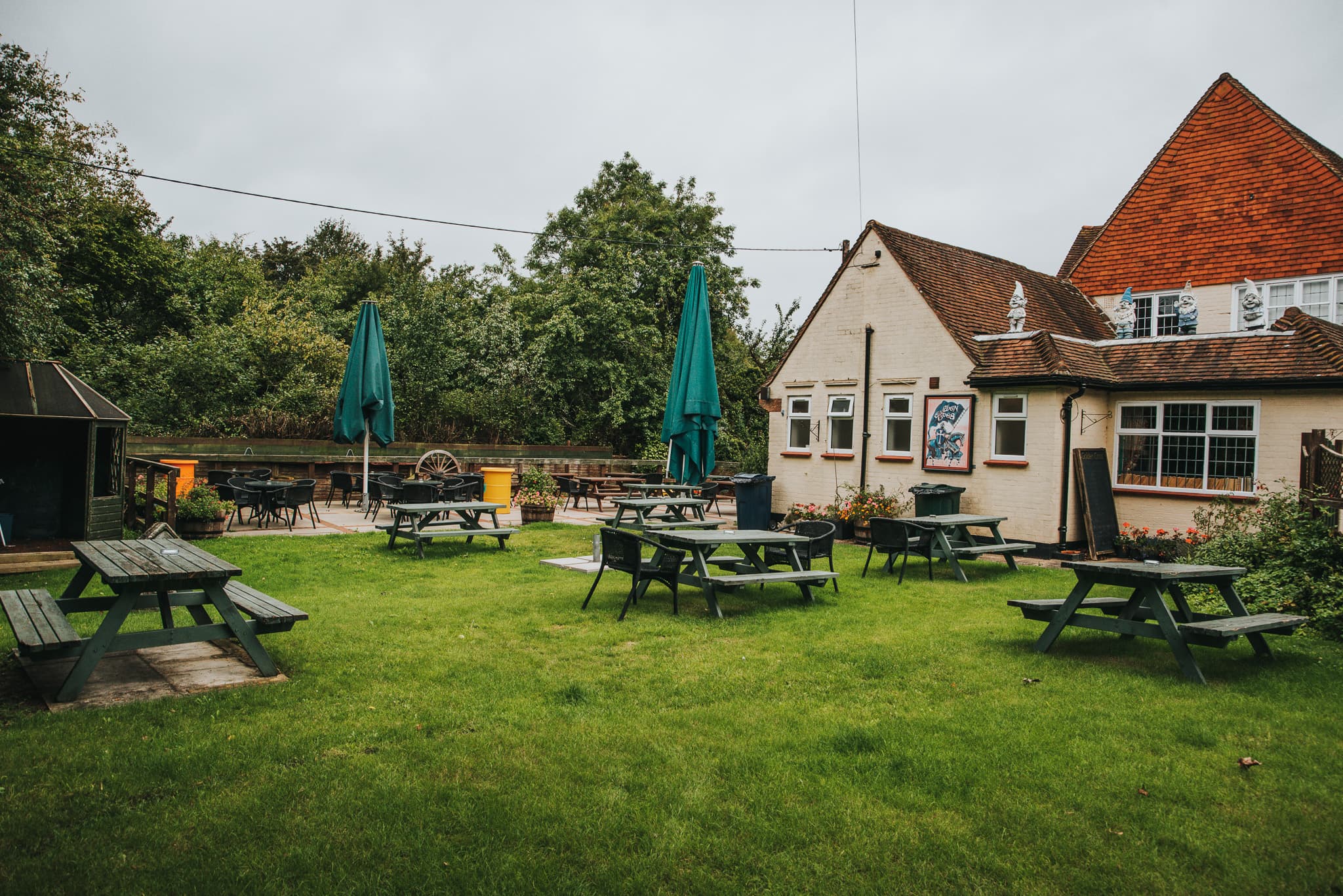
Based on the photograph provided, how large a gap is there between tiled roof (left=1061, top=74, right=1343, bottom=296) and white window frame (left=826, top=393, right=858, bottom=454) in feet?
26.0

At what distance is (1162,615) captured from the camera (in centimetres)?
610

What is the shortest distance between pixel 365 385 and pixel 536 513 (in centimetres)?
398

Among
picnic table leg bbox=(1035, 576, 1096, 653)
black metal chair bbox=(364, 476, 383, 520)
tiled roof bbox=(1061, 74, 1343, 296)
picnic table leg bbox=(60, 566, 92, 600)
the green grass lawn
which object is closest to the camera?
the green grass lawn

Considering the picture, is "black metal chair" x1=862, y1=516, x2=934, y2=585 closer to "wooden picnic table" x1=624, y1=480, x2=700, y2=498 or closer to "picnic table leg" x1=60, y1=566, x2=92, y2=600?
"wooden picnic table" x1=624, y1=480, x2=700, y2=498

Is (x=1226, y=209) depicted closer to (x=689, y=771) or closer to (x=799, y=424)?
(x=799, y=424)

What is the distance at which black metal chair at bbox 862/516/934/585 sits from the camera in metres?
10.1

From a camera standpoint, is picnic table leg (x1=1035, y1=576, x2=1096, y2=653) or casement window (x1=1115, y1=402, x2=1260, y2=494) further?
casement window (x1=1115, y1=402, x2=1260, y2=494)

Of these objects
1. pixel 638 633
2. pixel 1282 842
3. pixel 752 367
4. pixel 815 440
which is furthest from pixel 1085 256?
pixel 1282 842

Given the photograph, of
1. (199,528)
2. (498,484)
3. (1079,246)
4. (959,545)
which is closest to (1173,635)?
(959,545)

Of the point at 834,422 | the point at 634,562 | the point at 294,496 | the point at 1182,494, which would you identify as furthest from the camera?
the point at 834,422

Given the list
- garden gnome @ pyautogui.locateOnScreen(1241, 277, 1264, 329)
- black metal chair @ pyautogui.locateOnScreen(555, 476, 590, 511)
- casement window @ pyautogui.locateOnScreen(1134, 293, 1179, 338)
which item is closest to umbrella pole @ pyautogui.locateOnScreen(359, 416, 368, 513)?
black metal chair @ pyautogui.locateOnScreen(555, 476, 590, 511)

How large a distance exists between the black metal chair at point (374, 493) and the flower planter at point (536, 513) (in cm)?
269

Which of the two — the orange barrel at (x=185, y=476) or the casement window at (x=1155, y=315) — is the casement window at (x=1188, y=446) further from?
the orange barrel at (x=185, y=476)

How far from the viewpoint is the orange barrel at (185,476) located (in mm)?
13711
